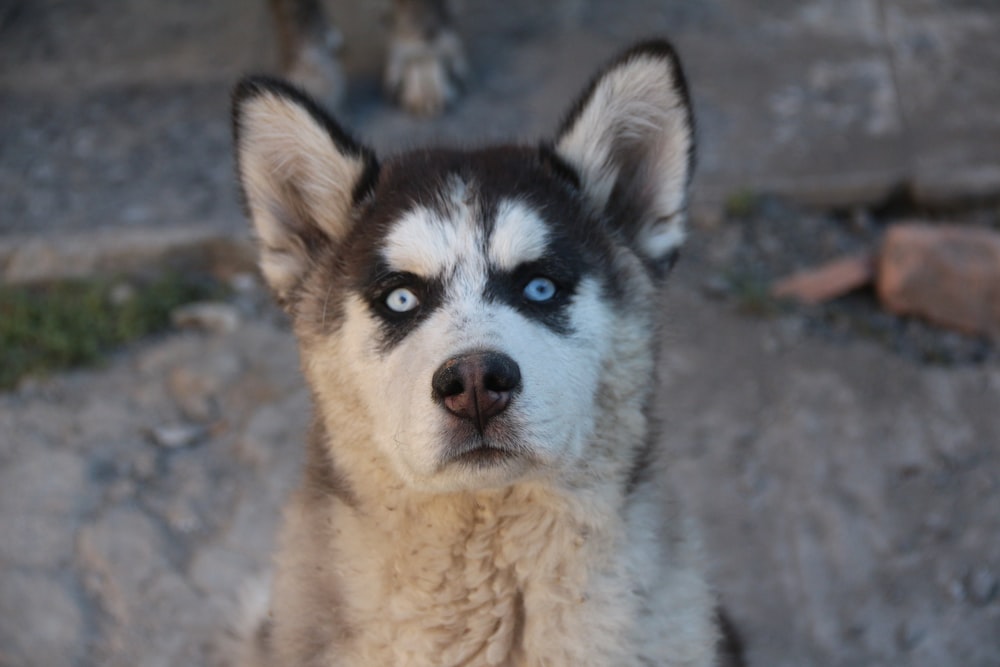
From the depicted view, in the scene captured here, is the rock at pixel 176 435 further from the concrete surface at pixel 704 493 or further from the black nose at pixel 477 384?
the black nose at pixel 477 384

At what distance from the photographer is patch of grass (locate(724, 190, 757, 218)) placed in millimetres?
5406

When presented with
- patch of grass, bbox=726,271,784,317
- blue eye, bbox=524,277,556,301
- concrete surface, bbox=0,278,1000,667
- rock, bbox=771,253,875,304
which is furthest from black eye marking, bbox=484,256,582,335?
Result: rock, bbox=771,253,875,304

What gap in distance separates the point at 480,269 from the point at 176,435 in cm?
240

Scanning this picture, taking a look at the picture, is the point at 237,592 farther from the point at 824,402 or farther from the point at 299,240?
the point at 824,402

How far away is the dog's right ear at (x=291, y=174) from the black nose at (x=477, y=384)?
31.1 inches

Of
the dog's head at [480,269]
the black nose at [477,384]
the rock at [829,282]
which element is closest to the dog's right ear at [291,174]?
the dog's head at [480,269]

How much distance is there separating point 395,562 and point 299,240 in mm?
938

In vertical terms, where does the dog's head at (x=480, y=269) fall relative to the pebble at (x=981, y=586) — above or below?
above

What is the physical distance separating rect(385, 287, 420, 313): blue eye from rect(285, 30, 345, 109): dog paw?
3579 millimetres

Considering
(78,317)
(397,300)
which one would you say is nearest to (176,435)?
(78,317)

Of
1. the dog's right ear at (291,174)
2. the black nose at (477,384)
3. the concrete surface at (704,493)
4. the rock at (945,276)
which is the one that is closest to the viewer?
the black nose at (477,384)

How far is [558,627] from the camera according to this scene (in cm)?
252

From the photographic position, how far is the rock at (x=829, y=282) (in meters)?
5.00

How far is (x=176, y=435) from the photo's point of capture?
443cm
